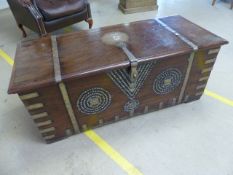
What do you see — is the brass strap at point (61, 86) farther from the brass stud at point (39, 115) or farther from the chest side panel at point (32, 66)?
the brass stud at point (39, 115)

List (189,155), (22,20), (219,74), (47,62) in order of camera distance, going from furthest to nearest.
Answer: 1. (22,20)
2. (219,74)
3. (189,155)
4. (47,62)

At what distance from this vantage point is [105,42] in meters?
1.27

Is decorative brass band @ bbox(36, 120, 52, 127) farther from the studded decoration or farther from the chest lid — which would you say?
the studded decoration

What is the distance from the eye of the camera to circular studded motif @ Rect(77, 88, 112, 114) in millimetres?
1139

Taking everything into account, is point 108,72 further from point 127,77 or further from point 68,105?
point 68,105

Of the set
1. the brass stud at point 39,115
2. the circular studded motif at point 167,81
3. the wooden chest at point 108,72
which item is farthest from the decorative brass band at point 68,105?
the circular studded motif at point 167,81

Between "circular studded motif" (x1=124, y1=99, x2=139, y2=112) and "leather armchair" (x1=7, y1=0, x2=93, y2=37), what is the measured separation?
1.36 m

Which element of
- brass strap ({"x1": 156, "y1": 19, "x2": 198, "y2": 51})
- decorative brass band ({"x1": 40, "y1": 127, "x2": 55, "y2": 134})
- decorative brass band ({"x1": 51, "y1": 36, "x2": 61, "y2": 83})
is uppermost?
decorative brass band ({"x1": 51, "y1": 36, "x2": 61, "y2": 83})

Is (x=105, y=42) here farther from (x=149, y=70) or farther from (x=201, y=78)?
(x=201, y=78)

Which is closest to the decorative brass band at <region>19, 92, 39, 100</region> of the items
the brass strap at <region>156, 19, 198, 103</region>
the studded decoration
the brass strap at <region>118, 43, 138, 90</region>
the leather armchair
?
the studded decoration

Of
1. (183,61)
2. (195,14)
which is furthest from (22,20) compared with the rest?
(195,14)

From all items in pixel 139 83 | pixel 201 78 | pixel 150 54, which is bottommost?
pixel 201 78

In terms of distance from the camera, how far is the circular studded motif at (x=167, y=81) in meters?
1.24

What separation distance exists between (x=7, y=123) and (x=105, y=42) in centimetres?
99
